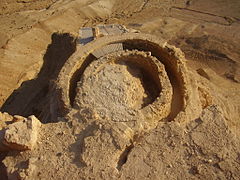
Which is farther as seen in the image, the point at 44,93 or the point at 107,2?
the point at 107,2

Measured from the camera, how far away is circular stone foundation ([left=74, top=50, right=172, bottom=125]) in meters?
10.2

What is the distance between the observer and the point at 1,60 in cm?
1499

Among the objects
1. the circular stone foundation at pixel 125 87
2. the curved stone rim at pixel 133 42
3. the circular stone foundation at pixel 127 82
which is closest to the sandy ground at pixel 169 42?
the curved stone rim at pixel 133 42

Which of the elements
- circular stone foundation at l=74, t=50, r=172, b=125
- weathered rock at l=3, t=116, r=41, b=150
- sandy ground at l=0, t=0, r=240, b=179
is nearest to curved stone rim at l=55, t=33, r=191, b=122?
circular stone foundation at l=74, t=50, r=172, b=125

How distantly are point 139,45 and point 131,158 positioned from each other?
23.8 feet

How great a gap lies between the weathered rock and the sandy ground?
0.22 metres

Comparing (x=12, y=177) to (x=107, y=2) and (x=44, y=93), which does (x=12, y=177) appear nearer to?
(x=44, y=93)

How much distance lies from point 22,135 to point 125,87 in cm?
547

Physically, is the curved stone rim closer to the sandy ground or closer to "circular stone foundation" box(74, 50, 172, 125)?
"circular stone foundation" box(74, 50, 172, 125)

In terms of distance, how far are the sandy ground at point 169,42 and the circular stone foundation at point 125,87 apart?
5.98 ft

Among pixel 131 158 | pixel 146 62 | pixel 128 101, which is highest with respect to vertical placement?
pixel 131 158

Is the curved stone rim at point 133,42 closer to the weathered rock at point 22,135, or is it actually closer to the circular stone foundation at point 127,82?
the circular stone foundation at point 127,82

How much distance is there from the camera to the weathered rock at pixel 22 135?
620 cm

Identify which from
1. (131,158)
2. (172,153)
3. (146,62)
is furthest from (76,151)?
(146,62)
